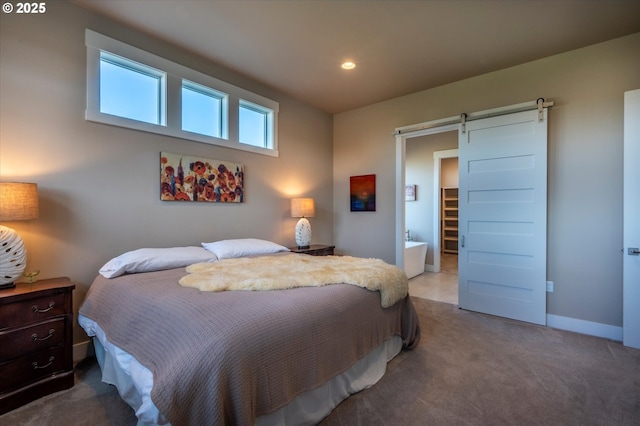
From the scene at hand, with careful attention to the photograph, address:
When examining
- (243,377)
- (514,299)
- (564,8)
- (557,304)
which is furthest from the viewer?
(514,299)

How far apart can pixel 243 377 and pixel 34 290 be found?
5.45 ft

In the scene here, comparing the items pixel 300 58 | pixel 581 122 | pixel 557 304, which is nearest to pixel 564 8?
pixel 581 122

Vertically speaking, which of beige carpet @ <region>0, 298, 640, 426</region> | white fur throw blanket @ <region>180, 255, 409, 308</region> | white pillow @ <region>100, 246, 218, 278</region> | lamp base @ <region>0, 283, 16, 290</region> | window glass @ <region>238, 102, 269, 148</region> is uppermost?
window glass @ <region>238, 102, 269, 148</region>

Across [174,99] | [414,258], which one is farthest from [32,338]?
[414,258]

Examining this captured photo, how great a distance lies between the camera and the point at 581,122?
291 centimetres

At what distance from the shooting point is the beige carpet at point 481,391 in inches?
65.5

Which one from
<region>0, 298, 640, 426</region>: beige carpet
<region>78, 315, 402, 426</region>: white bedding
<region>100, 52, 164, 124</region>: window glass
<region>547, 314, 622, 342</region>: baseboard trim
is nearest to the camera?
<region>78, 315, 402, 426</region>: white bedding

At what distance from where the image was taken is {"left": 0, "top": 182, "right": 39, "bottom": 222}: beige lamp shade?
183 centimetres

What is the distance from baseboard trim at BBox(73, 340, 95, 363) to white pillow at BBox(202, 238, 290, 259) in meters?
1.20

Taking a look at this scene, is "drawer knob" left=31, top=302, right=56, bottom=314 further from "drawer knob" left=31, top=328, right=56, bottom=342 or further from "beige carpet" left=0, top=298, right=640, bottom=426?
"beige carpet" left=0, top=298, right=640, bottom=426

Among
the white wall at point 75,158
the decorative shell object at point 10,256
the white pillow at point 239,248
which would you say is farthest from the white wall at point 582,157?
the decorative shell object at point 10,256

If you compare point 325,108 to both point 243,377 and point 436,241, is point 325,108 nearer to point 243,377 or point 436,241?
point 436,241

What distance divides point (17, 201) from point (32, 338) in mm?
880

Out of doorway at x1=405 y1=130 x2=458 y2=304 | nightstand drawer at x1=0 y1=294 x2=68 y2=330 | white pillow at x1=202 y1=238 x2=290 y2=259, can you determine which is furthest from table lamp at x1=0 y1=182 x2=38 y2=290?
doorway at x1=405 y1=130 x2=458 y2=304
